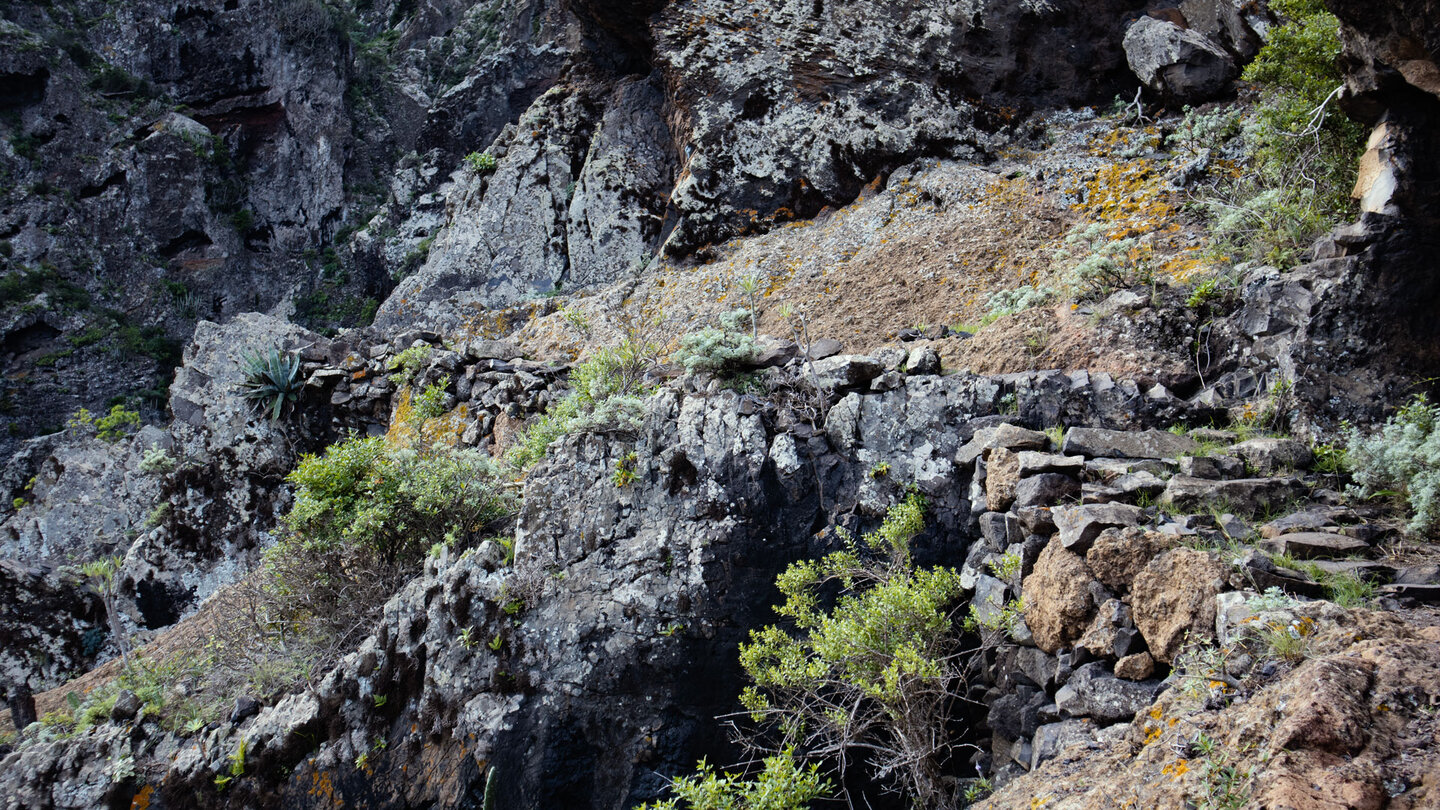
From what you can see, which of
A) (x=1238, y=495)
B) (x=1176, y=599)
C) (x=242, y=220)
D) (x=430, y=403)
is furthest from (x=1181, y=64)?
(x=242, y=220)

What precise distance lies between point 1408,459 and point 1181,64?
8649 mm

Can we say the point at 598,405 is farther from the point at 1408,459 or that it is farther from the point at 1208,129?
the point at 1208,129

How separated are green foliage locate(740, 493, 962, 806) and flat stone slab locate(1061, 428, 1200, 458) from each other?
3.98 ft

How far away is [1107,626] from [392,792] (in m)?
5.48

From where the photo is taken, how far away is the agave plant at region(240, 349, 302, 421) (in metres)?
12.0

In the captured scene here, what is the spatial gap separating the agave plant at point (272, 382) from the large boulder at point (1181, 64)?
13584mm

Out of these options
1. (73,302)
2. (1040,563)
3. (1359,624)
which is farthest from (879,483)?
(73,302)

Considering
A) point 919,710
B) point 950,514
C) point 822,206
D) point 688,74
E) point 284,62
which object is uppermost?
point 284,62

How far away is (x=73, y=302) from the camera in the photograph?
74.7ft

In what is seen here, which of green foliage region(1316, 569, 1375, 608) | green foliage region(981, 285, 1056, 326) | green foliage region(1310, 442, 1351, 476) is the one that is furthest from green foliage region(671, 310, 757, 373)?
green foliage region(1316, 569, 1375, 608)

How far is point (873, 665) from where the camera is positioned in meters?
4.89

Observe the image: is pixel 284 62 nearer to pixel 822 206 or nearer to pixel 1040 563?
pixel 822 206

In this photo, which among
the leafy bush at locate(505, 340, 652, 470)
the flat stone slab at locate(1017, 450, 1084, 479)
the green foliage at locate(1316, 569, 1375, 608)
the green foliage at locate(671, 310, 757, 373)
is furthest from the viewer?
the leafy bush at locate(505, 340, 652, 470)

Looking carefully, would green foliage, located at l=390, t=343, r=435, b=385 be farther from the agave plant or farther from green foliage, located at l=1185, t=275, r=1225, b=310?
green foliage, located at l=1185, t=275, r=1225, b=310
